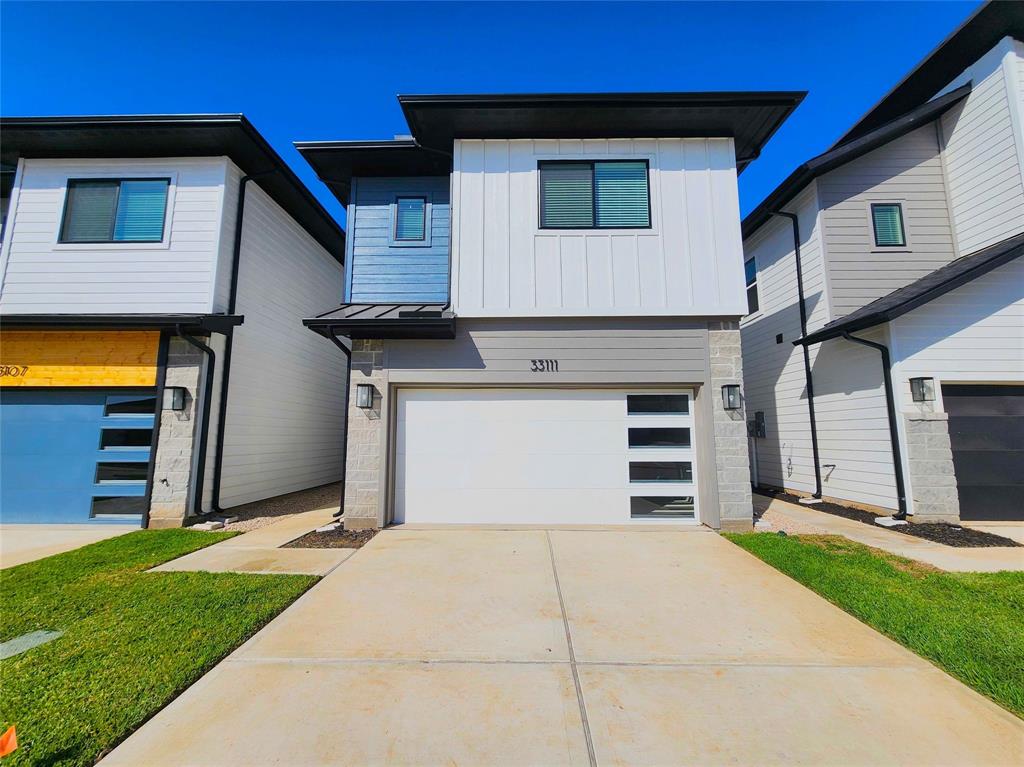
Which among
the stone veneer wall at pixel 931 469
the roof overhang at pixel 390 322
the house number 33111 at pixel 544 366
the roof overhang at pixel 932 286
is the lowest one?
the stone veneer wall at pixel 931 469

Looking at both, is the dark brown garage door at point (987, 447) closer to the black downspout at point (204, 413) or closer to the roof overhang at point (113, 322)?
the roof overhang at point (113, 322)

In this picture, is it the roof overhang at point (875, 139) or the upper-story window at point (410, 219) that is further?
the roof overhang at point (875, 139)

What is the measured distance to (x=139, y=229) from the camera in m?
6.73

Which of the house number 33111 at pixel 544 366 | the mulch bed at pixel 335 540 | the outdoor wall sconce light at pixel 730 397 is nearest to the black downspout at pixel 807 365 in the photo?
the outdoor wall sconce light at pixel 730 397

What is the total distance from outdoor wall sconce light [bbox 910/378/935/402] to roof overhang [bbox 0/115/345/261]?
1075 cm

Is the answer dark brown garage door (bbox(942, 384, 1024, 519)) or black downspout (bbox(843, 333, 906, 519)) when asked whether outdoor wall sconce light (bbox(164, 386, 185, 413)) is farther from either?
dark brown garage door (bbox(942, 384, 1024, 519))

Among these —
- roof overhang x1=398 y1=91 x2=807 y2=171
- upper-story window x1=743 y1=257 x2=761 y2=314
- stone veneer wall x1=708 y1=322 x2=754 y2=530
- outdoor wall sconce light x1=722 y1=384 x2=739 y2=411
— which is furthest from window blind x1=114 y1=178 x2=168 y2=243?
upper-story window x1=743 y1=257 x2=761 y2=314

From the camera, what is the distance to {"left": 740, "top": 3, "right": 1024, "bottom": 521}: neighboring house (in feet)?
20.4

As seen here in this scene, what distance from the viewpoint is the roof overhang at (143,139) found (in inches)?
249

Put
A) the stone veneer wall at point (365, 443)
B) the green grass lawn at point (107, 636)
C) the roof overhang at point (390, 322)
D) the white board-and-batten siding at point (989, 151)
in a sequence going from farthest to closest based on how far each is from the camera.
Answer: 1. the white board-and-batten siding at point (989, 151)
2. the stone veneer wall at point (365, 443)
3. the roof overhang at point (390, 322)
4. the green grass lawn at point (107, 636)

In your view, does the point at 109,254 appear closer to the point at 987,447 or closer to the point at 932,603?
the point at 932,603

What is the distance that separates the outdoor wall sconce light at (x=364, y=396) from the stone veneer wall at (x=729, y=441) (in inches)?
189

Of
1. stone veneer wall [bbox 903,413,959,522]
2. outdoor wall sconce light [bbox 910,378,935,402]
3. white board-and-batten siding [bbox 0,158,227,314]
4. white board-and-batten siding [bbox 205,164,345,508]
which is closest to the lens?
stone veneer wall [bbox 903,413,959,522]

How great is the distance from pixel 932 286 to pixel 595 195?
5157 millimetres
